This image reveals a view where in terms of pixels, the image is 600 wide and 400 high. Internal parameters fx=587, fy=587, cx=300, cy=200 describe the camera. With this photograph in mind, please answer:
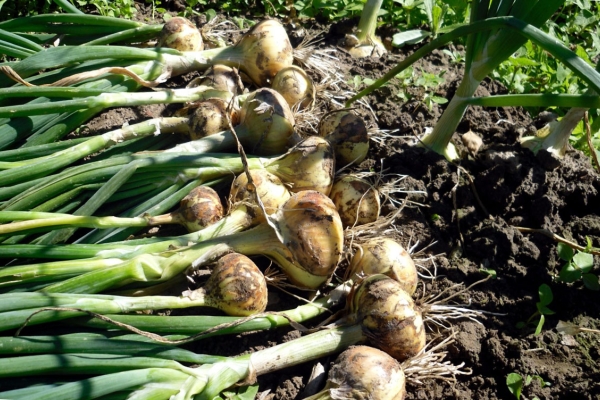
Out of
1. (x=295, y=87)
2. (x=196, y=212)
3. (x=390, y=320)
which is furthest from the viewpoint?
(x=295, y=87)

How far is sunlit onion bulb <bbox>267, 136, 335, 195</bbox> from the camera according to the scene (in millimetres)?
2176

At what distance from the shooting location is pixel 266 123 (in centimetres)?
233

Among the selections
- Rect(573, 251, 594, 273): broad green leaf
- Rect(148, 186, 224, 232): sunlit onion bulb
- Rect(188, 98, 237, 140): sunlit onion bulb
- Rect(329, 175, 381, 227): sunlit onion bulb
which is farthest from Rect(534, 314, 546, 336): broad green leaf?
Rect(188, 98, 237, 140): sunlit onion bulb

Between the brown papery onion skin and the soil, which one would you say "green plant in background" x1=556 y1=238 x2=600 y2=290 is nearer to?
the soil

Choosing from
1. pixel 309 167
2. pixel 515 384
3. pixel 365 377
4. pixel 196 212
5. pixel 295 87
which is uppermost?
pixel 295 87

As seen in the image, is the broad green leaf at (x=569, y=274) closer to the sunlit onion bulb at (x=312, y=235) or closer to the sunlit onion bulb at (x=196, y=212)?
the sunlit onion bulb at (x=312, y=235)

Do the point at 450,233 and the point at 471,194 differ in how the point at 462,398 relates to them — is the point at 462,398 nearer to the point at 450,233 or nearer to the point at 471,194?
the point at 450,233

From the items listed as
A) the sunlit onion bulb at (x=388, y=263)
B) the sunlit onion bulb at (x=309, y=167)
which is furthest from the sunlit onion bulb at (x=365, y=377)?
the sunlit onion bulb at (x=309, y=167)

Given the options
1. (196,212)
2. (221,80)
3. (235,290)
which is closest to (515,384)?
(235,290)

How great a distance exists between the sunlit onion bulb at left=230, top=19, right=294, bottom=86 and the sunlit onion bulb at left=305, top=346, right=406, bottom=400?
147 cm

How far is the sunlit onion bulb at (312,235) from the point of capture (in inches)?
75.0

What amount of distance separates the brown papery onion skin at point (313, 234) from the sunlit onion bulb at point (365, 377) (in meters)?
0.31

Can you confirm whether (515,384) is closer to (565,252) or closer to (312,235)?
(565,252)

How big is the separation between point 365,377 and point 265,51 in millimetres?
1598
